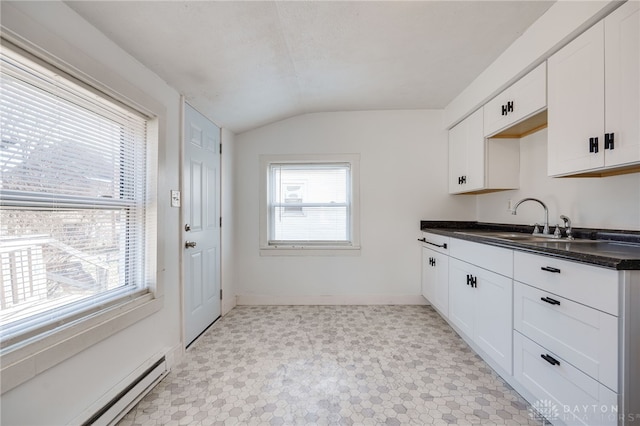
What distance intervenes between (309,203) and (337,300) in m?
1.27

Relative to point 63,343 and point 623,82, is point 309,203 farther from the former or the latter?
point 623,82

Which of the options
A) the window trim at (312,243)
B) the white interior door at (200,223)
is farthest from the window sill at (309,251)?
the white interior door at (200,223)

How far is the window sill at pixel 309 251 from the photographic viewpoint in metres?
3.02

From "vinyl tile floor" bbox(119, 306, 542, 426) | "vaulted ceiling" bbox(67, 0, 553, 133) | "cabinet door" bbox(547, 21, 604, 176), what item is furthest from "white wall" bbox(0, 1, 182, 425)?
"cabinet door" bbox(547, 21, 604, 176)

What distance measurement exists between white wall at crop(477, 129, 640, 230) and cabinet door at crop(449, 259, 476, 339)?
0.83 m

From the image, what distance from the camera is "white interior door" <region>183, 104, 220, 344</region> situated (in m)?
2.10

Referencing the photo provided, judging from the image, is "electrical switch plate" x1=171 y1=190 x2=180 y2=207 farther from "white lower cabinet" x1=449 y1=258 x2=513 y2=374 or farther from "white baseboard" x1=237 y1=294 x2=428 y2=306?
"white lower cabinet" x1=449 y1=258 x2=513 y2=374

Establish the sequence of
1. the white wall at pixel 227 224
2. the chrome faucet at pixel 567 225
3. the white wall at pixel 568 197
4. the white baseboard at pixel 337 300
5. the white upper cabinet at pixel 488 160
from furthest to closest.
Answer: the white baseboard at pixel 337 300
the white wall at pixel 227 224
the white upper cabinet at pixel 488 160
the chrome faucet at pixel 567 225
the white wall at pixel 568 197

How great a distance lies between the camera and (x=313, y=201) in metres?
3.06

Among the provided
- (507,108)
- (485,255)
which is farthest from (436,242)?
(507,108)

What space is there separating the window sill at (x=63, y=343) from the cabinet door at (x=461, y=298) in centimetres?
240

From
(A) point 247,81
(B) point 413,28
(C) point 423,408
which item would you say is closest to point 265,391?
(C) point 423,408

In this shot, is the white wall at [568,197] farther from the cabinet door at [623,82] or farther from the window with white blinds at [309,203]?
the window with white blinds at [309,203]

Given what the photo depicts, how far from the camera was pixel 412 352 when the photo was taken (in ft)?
6.56
